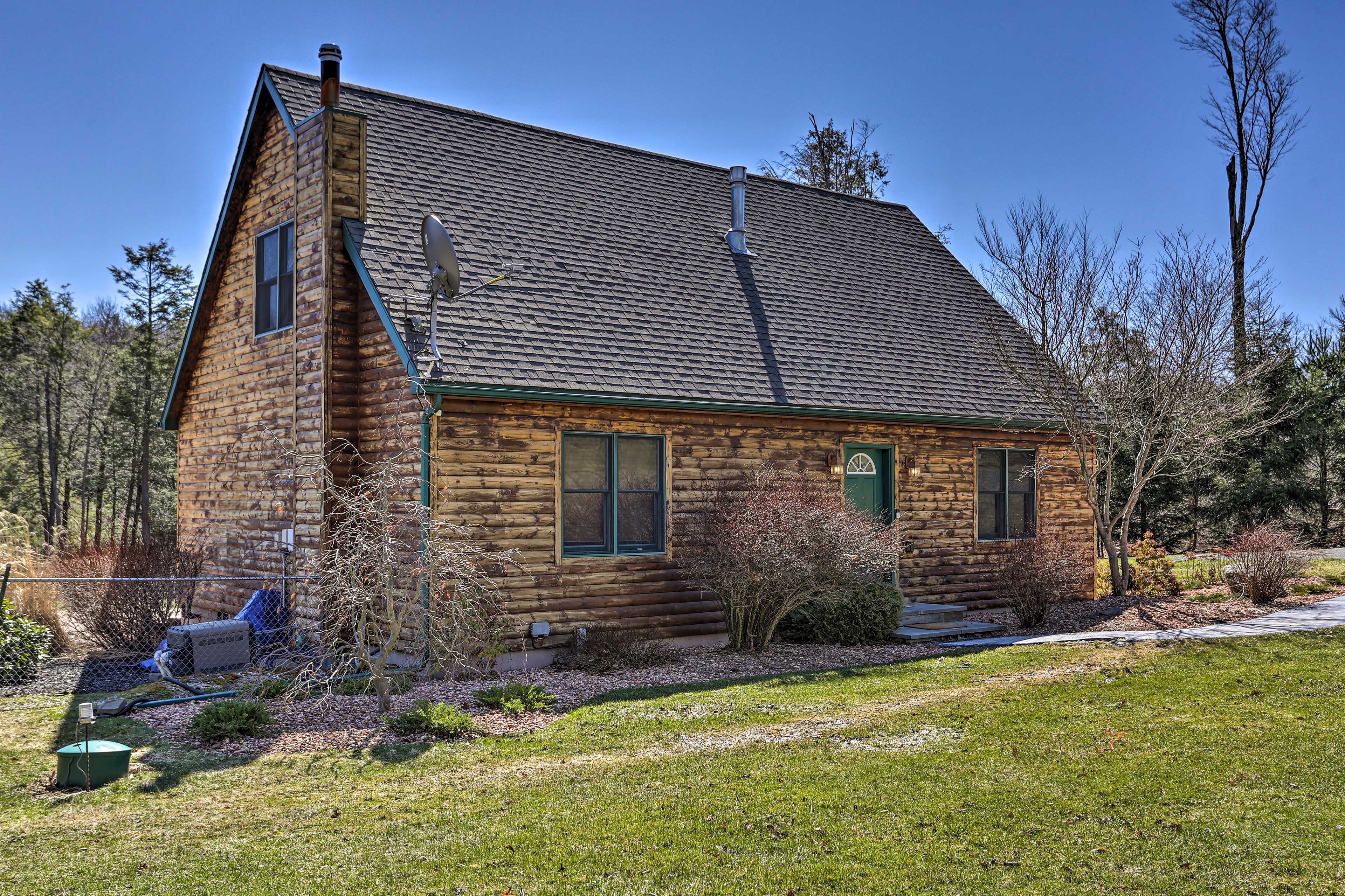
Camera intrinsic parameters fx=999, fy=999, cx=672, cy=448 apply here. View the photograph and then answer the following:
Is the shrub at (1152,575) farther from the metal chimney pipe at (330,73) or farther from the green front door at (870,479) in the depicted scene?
the metal chimney pipe at (330,73)

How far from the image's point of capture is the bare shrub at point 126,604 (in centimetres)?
1180

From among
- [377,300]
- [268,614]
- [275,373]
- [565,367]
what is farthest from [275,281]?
[565,367]

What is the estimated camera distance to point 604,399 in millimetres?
11250

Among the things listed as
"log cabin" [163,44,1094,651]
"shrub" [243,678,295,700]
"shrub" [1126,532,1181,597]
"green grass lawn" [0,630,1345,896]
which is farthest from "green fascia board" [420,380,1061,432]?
"green grass lawn" [0,630,1345,896]

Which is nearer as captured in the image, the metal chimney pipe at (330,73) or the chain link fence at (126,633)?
the chain link fence at (126,633)

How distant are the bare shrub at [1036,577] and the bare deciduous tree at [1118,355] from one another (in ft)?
5.97

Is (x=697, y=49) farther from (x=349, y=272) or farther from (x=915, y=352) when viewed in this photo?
(x=349, y=272)

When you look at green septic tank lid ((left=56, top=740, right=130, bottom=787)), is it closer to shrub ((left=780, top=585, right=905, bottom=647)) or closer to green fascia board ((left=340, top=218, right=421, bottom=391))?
green fascia board ((left=340, top=218, right=421, bottom=391))

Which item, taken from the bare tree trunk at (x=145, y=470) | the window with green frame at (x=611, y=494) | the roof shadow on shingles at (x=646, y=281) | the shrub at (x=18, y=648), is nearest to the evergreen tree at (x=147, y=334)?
the bare tree trunk at (x=145, y=470)

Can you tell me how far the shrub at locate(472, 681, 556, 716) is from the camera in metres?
8.58

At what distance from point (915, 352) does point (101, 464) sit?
2516 cm

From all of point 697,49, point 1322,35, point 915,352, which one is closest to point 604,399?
point 915,352

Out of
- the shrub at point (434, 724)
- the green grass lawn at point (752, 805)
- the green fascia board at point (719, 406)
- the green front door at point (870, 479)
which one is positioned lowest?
the green grass lawn at point (752, 805)

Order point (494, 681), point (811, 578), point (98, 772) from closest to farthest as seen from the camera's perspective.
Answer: point (98, 772)
point (494, 681)
point (811, 578)
